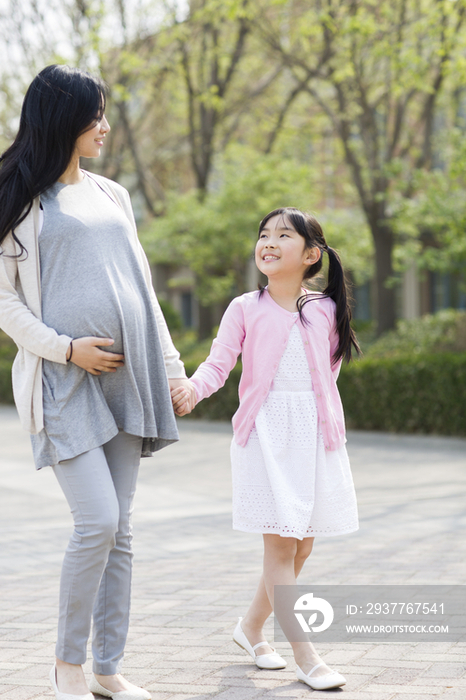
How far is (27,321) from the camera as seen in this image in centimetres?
269

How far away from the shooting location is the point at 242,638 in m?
3.25

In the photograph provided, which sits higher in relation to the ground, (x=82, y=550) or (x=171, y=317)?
(x=82, y=550)

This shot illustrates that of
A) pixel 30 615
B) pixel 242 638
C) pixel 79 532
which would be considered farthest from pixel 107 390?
pixel 30 615

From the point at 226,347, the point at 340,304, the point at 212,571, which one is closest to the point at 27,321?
the point at 226,347

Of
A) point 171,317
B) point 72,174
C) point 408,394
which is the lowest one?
point 408,394

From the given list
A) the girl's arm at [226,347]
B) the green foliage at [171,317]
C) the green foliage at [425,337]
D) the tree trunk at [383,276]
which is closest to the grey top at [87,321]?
the girl's arm at [226,347]

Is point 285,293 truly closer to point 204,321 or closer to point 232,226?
point 232,226

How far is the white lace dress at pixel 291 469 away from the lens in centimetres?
297

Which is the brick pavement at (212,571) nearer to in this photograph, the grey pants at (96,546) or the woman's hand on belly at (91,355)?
the grey pants at (96,546)

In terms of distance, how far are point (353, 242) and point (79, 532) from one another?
14.3 metres

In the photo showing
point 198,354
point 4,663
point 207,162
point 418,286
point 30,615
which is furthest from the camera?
point 418,286

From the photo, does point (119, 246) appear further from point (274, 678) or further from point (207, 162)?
point (207, 162)

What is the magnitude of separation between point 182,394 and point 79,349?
497 mm

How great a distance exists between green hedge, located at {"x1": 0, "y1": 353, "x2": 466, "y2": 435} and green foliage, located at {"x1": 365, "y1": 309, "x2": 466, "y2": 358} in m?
0.71
